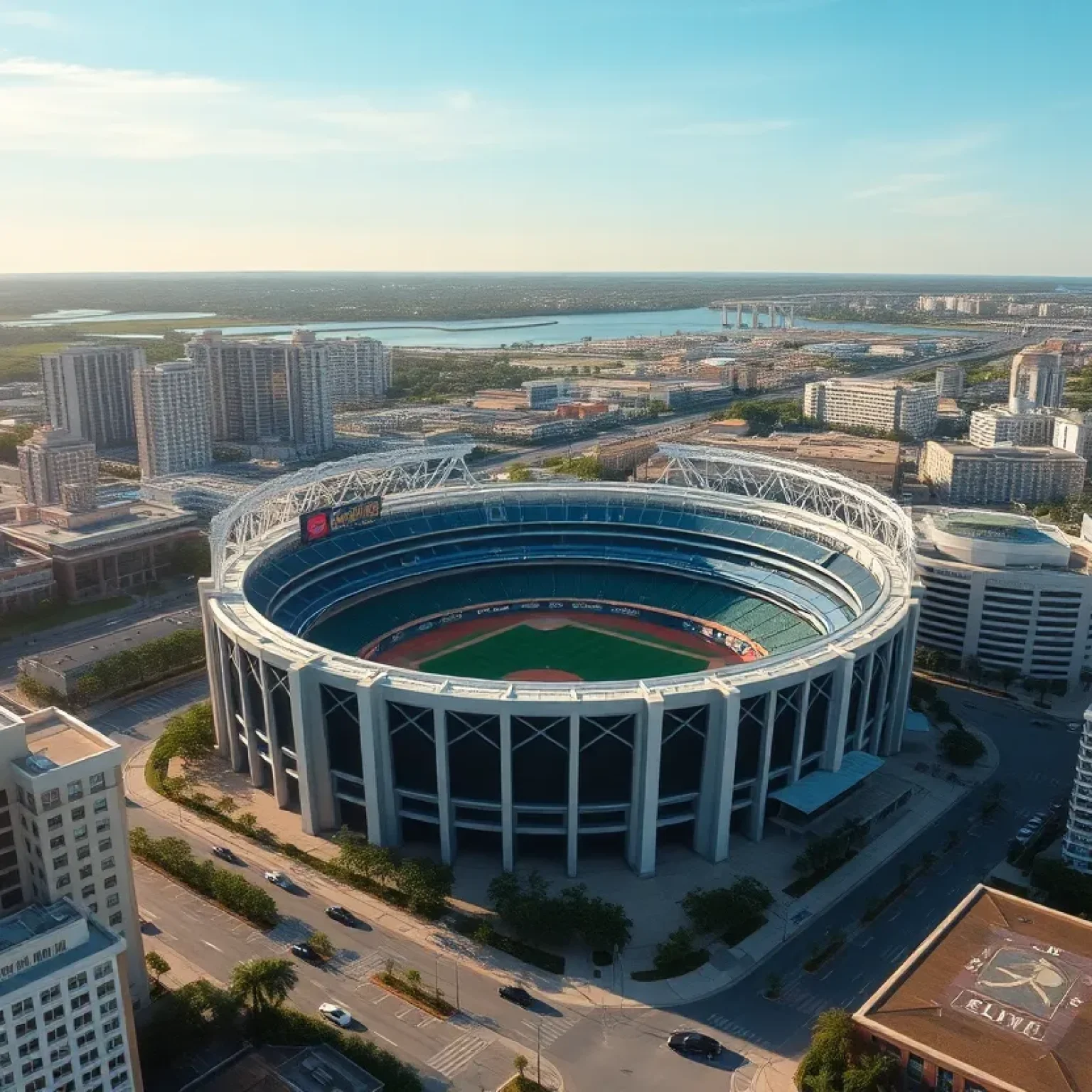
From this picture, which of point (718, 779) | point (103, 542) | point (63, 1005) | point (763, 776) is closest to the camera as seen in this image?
point (63, 1005)

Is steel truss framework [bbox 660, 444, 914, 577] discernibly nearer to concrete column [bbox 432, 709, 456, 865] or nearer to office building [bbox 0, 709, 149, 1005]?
concrete column [bbox 432, 709, 456, 865]

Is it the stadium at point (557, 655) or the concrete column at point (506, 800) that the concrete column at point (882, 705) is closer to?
the stadium at point (557, 655)

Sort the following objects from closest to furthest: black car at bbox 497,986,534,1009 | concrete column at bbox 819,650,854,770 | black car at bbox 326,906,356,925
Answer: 1. black car at bbox 497,986,534,1009
2. black car at bbox 326,906,356,925
3. concrete column at bbox 819,650,854,770

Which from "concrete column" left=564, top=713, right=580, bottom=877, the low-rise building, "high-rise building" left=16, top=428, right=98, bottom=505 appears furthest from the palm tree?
"high-rise building" left=16, top=428, right=98, bottom=505

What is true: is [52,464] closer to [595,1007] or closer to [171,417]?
[171,417]

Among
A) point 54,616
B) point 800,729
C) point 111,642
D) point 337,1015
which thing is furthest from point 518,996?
point 54,616

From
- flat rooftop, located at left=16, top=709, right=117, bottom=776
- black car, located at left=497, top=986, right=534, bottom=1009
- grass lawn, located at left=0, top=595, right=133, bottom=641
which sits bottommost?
grass lawn, located at left=0, top=595, right=133, bottom=641

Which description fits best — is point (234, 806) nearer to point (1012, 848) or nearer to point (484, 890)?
point (484, 890)
